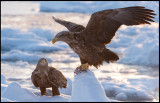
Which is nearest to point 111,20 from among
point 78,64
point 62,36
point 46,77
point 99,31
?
point 99,31

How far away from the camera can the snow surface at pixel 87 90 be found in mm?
4098

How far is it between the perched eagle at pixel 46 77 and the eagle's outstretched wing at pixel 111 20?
95 centimetres

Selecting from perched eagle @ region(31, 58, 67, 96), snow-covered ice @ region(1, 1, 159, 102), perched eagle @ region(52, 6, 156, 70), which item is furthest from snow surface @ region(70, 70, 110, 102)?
perched eagle @ region(31, 58, 67, 96)

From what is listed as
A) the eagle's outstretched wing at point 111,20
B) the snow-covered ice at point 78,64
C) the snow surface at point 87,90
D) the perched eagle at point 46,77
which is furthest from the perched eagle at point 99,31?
the perched eagle at point 46,77

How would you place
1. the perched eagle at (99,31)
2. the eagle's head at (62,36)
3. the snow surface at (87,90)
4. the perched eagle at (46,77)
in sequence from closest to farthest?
the snow surface at (87,90), the eagle's head at (62,36), the perched eagle at (99,31), the perched eagle at (46,77)

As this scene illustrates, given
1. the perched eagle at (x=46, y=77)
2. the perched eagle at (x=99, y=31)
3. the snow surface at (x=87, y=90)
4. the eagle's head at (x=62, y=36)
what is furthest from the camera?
the perched eagle at (x=46, y=77)

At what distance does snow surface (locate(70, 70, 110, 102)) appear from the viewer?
410 cm

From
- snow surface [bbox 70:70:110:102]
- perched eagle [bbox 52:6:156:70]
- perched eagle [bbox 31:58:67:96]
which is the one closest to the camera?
snow surface [bbox 70:70:110:102]

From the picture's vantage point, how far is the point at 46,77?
17.2 feet

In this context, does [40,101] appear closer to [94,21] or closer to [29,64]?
[94,21]

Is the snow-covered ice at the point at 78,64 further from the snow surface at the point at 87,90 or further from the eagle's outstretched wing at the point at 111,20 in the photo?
the eagle's outstretched wing at the point at 111,20

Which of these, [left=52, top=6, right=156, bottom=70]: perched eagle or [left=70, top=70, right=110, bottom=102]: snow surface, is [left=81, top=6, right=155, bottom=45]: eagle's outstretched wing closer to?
[left=52, top=6, right=156, bottom=70]: perched eagle

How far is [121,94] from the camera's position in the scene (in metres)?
7.71

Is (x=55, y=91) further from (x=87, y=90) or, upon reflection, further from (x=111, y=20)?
(x=111, y=20)
